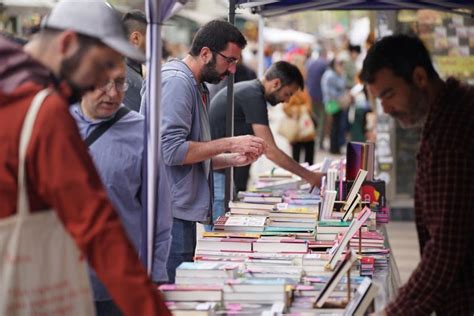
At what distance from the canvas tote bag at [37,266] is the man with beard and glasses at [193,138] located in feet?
6.64

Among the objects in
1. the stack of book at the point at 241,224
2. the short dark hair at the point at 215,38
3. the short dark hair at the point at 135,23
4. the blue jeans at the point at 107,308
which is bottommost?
the blue jeans at the point at 107,308

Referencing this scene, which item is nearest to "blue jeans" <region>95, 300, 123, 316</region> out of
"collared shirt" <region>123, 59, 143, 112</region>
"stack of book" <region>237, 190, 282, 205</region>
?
"collared shirt" <region>123, 59, 143, 112</region>

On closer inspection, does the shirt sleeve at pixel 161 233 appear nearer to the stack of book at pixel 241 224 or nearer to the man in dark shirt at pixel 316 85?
the stack of book at pixel 241 224

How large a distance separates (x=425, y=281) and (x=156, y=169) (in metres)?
1.11

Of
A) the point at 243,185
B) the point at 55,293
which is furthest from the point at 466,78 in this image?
the point at 55,293

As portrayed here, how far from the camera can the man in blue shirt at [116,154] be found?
13.2 ft

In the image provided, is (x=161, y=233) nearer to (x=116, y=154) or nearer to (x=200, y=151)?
(x=116, y=154)

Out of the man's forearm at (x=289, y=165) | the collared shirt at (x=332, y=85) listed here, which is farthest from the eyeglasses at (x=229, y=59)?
the collared shirt at (x=332, y=85)

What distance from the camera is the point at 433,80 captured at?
3.42 metres

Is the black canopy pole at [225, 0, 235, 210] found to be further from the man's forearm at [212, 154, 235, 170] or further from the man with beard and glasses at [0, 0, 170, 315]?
the man with beard and glasses at [0, 0, 170, 315]

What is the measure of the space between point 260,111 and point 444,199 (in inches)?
162

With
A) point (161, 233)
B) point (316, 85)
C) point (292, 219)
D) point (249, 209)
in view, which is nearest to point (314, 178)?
point (249, 209)

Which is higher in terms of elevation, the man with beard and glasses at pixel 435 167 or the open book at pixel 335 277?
the man with beard and glasses at pixel 435 167

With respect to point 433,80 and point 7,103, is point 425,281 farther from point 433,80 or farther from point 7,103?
point 7,103
